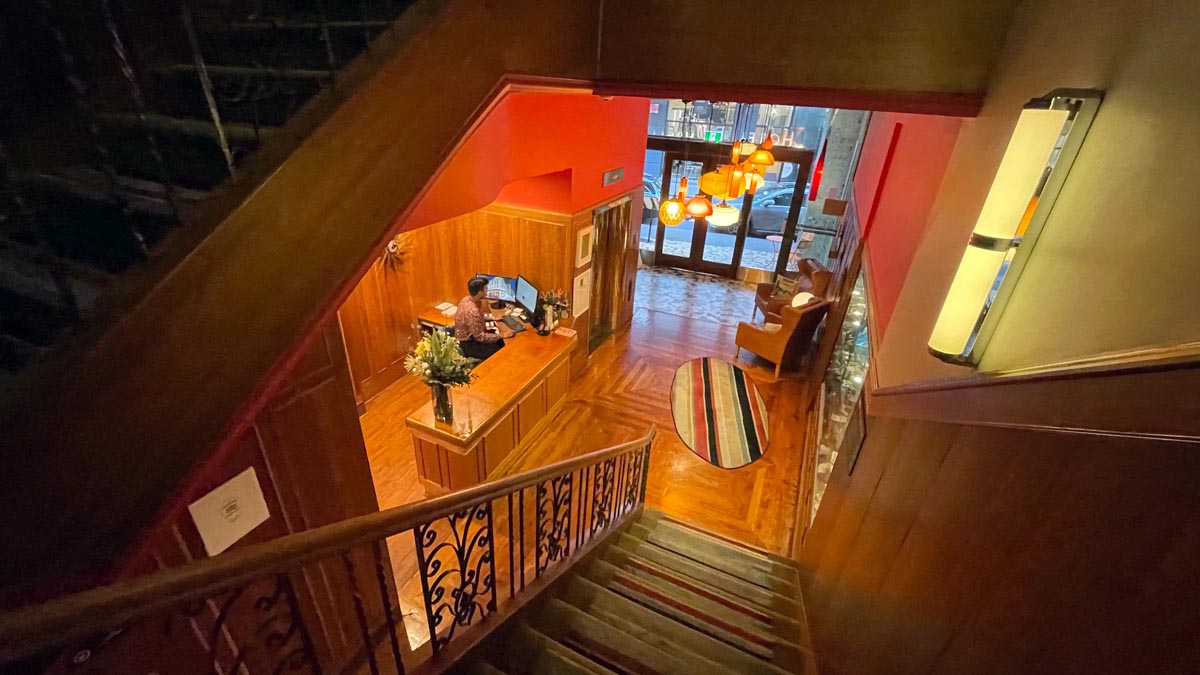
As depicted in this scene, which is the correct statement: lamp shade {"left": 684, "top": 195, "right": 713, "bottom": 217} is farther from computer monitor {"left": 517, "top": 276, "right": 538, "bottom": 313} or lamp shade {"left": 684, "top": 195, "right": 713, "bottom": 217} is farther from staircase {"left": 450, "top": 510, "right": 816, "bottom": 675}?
staircase {"left": 450, "top": 510, "right": 816, "bottom": 675}

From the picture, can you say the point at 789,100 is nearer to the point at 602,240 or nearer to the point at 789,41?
the point at 789,41

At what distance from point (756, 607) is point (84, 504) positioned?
3.04m

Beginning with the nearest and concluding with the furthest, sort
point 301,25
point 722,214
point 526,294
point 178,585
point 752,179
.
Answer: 1. point 178,585
2. point 301,25
3. point 526,294
4. point 752,179
5. point 722,214

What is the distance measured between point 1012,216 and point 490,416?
144 inches

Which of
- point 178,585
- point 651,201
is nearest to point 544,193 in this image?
point 178,585

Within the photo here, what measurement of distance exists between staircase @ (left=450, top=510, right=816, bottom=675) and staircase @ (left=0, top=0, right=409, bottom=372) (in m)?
1.69

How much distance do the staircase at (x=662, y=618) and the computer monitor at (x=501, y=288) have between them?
10.4ft

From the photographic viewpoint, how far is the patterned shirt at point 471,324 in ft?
17.5

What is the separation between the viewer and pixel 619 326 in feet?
25.5

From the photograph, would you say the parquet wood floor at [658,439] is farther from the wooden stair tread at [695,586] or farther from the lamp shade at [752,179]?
the lamp shade at [752,179]

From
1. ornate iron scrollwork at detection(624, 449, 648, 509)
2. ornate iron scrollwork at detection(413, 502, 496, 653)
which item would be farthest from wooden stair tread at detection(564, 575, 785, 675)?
ornate iron scrollwork at detection(624, 449, 648, 509)

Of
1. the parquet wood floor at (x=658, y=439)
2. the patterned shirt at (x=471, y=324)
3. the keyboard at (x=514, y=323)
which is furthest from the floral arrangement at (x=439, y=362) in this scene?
the keyboard at (x=514, y=323)

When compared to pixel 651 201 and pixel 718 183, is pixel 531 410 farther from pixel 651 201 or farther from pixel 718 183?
pixel 651 201

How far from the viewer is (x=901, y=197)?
3.70m
